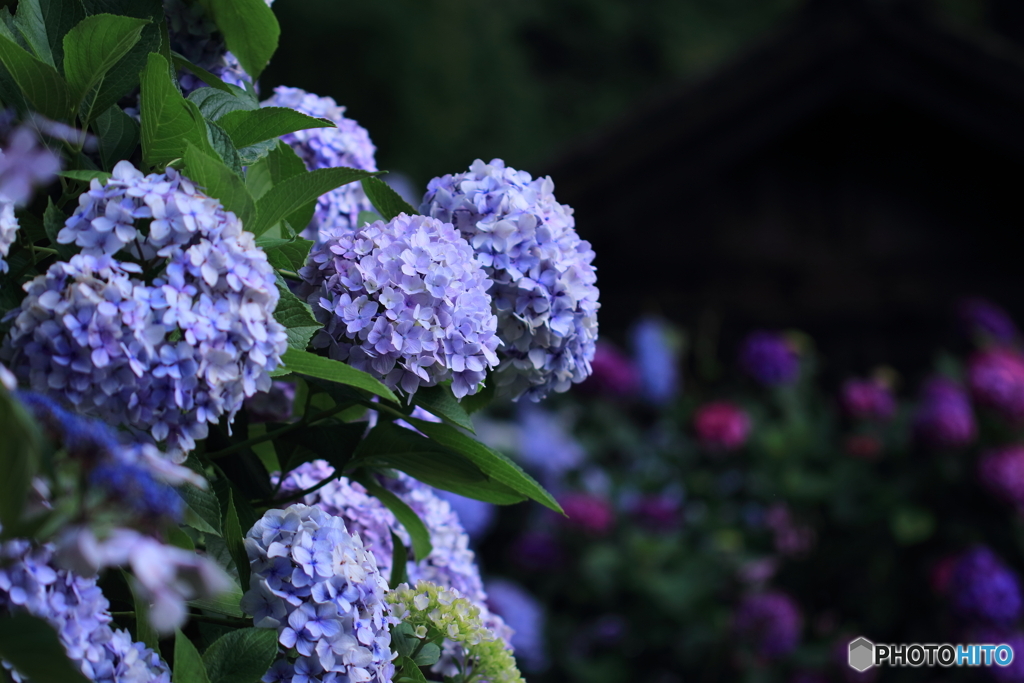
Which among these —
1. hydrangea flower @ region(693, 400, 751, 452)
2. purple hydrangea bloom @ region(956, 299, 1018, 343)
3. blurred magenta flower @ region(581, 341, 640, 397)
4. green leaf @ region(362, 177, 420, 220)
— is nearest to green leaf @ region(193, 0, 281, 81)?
green leaf @ region(362, 177, 420, 220)

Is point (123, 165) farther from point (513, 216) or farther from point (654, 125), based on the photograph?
point (654, 125)

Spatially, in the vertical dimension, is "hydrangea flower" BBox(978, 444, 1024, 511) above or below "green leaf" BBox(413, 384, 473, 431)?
below

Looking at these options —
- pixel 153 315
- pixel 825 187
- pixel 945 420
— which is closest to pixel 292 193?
pixel 153 315

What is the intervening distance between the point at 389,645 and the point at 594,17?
33.6 ft

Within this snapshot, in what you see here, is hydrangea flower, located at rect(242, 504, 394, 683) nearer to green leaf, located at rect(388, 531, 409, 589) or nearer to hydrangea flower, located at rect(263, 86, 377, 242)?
green leaf, located at rect(388, 531, 409, 589)

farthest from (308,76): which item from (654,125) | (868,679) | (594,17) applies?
(868,679)

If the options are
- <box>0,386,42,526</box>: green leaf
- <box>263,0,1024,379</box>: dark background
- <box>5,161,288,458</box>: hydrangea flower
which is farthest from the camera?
<box>263,0,1024,379</box>: dark background

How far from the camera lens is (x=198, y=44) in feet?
3.04

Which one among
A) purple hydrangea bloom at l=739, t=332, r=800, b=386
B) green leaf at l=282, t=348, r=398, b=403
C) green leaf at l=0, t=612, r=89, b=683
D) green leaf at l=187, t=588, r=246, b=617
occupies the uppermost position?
green leaf at l=282, t=348, r=398, b=403

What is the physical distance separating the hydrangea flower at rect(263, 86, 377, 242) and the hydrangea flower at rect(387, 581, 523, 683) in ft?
1.16

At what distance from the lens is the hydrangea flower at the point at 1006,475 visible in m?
2.71

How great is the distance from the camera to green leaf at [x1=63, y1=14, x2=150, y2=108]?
707 mm

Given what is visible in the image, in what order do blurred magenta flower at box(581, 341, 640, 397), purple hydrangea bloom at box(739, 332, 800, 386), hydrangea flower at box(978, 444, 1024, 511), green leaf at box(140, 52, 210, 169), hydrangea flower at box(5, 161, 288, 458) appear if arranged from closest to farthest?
hydrangea flower at box(5, 161, 288, 458)
green leaf at box(140, 52, 210, 169)
hydrangea flower at box(978, 444, 1024, 511)
purple hydrangea bloom at box(739, 332, 800, 386)
blurred magenta flower at box(581, 341, 640, 397)

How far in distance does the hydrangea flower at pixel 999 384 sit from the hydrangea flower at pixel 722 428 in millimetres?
682
